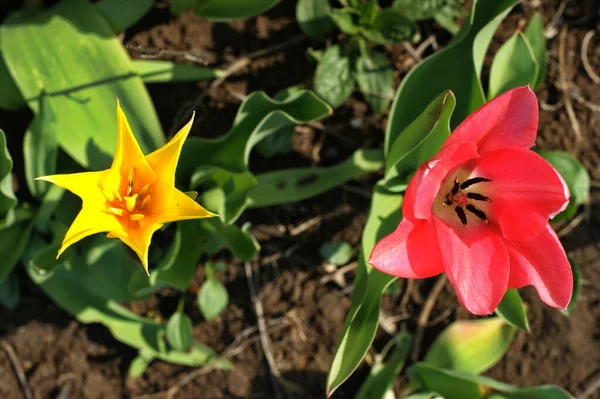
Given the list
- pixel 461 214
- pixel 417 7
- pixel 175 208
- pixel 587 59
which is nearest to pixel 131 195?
pixel 175 208

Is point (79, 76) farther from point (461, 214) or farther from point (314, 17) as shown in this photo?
point (461, 214)

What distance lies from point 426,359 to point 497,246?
3.06 feet

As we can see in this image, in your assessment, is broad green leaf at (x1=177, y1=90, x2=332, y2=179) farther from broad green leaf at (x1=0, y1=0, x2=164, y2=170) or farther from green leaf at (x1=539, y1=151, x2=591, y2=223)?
green leaf at (x1=539, y1=151, x2=591, y2=223)

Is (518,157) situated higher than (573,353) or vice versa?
(518,157)

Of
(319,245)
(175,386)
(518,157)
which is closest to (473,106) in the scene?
(518,157)

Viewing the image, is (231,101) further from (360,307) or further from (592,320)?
(592,320)

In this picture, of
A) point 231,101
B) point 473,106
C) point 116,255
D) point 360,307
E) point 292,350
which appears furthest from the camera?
point 292,350

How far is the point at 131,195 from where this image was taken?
114cm

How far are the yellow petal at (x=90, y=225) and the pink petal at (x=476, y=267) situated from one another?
54 centimetres

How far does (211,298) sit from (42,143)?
63cm

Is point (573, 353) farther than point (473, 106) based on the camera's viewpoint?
Yes

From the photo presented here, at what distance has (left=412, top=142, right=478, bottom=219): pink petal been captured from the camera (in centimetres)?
101

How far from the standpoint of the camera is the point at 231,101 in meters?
1.92

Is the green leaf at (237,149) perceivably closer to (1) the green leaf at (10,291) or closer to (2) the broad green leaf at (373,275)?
(2) the broad green leaf at (373,275)
